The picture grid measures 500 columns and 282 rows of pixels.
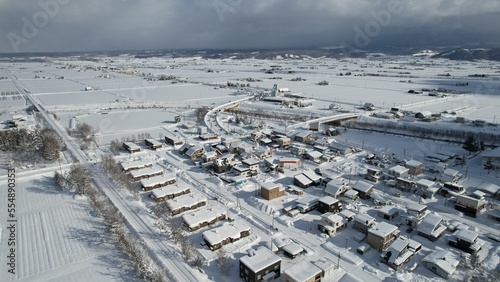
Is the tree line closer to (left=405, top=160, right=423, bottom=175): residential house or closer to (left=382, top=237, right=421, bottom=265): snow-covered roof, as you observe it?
(left=382, top=237, right=421, bottom=265): snow-covered roof

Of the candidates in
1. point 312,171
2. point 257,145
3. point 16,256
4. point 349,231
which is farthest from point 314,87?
point 16,256

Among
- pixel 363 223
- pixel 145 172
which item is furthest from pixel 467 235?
pixel 145 172

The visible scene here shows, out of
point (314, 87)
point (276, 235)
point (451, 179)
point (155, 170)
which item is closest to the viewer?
point (276, 235)

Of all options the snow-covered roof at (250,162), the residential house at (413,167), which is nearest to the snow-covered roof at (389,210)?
the residential house at (413,167)

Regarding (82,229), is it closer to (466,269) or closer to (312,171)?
(312,171)

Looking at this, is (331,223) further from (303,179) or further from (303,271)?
(303,179)

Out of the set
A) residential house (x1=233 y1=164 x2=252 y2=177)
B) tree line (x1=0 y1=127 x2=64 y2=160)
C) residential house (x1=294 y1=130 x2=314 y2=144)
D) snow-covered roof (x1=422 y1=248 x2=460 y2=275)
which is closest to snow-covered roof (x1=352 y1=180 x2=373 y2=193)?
snow-covered roof (x1=422 y1=248 x2=460 y2=275)

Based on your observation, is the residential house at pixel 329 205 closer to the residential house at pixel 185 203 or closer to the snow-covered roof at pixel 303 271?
the snow-covered roof at pixel 303 271
